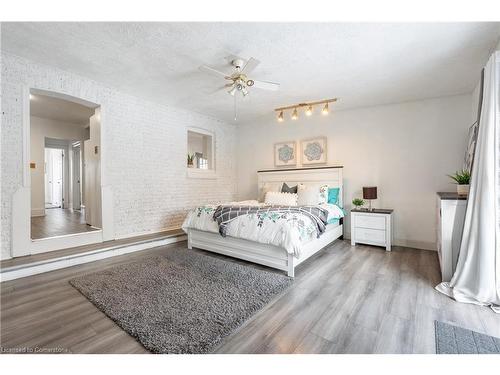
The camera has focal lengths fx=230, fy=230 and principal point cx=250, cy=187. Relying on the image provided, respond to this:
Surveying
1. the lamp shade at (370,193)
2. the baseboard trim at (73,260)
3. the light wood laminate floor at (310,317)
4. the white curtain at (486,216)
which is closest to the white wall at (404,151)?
the lamp shade at (370,193)

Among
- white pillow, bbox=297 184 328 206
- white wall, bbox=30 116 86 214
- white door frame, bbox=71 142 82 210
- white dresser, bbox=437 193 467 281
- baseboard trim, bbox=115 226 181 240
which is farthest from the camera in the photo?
white door frame, bbox=71 142 82 210

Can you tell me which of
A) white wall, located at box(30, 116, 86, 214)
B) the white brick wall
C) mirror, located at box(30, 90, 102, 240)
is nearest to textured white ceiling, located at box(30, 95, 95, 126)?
mirror, located at box(30, 90, 102, 240)

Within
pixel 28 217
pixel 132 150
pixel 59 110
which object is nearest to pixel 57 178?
pixel 59 110

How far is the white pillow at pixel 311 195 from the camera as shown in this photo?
13.9 ft

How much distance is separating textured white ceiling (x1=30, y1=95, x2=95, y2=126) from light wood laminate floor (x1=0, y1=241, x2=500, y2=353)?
3.79 meters

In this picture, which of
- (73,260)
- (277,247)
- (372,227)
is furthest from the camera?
(372,227)

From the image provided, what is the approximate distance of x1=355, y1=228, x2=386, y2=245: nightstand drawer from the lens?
12.9 ft

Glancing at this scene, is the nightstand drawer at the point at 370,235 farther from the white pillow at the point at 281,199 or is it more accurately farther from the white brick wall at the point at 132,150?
the white brick wall at the point at 132,150

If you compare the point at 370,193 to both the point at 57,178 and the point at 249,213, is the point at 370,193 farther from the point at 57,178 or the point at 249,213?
the point at 57,178

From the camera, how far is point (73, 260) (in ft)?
10.3

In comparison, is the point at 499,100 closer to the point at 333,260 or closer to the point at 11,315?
the point at 333,260

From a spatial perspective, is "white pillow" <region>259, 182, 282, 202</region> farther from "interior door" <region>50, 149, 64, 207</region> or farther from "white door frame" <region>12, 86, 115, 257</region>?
"interior door" <region>50, 149, 64, 207</region>

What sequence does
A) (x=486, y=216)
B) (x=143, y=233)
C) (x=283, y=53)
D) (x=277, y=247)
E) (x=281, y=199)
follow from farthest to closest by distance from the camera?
(x=281, y=199)
(x=143, y=233)
(x=277, y=247)
(x=283, y=53)
(x=486, y=216)

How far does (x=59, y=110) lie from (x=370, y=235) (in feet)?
23.5
